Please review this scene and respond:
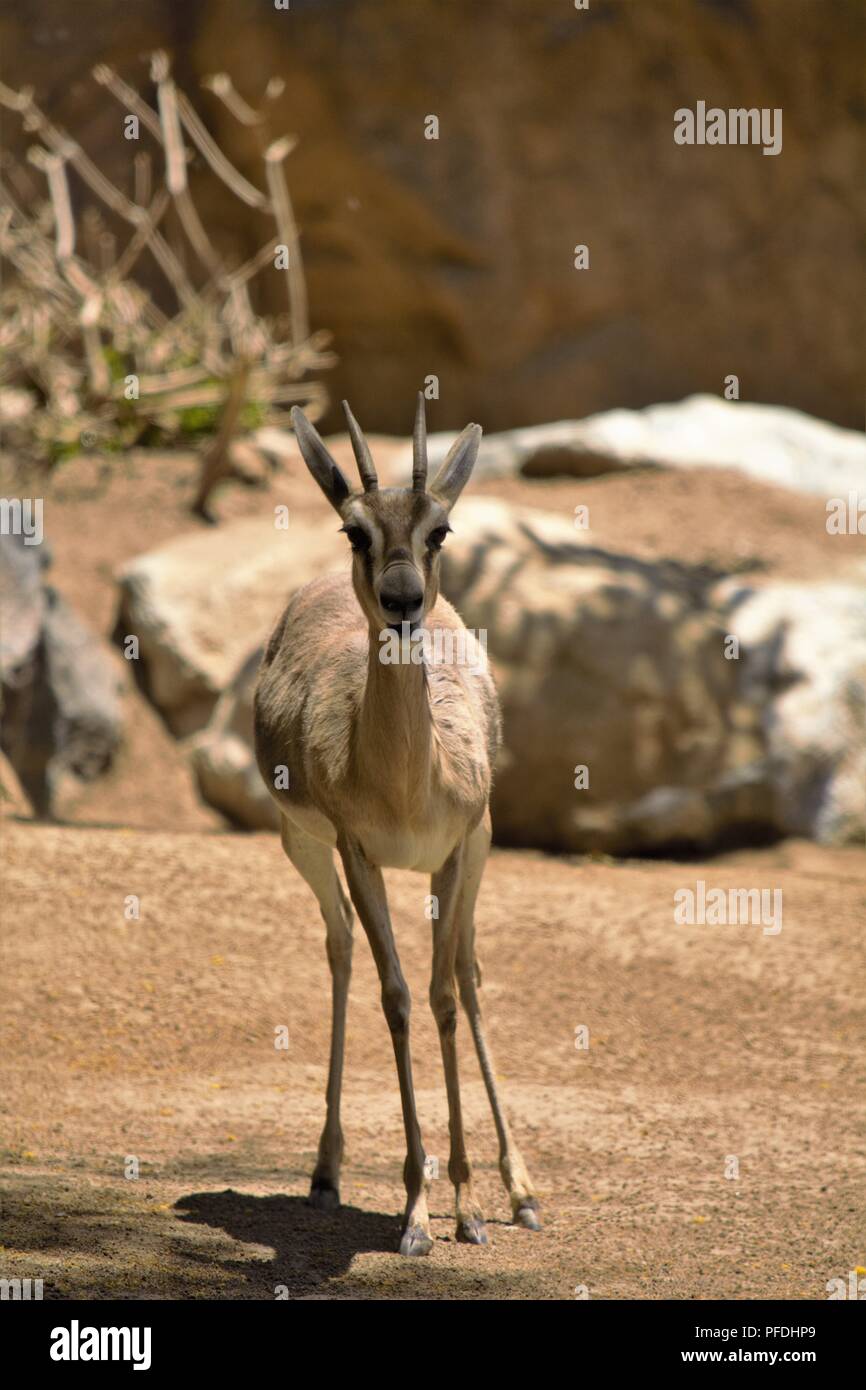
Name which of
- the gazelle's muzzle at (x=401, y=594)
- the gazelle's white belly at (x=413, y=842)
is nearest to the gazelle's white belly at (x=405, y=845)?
the gazelle's white belly at (x=413, y=842)

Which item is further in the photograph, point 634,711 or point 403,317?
point 403,317

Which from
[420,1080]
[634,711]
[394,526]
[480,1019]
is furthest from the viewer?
[634,711]

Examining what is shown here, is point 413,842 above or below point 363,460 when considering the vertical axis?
below

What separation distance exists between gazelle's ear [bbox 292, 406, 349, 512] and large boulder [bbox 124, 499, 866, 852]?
5.25 meters

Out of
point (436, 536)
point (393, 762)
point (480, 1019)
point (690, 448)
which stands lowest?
point (480, 1019)

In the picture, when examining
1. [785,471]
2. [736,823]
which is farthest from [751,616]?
[785,471]

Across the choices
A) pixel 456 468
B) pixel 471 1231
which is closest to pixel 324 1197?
pixel 471 1231

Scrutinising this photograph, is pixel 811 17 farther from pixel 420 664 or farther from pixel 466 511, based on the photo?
pixel 420 664

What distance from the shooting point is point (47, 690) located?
38.3ft

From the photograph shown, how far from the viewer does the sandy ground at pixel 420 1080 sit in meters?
4.73

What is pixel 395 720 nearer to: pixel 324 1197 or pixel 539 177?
pixel 324 1197

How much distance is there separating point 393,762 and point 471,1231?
1.53m

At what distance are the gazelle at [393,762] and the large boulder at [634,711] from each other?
3.95 meters
